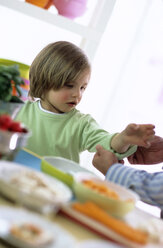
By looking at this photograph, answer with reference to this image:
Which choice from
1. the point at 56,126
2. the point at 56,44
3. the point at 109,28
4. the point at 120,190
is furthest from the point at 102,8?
the point at 120,190

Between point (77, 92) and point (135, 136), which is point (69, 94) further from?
point (135, 136)

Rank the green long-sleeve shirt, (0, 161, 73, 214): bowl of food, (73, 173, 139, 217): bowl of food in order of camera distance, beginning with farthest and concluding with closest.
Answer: the green long-sleeve shirt → (73, 173, 139, 217): bowl of food → (0, 161, 73, 214): bowl of food

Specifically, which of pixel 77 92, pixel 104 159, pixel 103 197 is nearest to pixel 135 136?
pixel 104 159

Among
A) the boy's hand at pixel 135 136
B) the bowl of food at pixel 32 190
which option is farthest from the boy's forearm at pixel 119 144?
the bowl of food at pixel 32 190

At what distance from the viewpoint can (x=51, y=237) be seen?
1.98 feet

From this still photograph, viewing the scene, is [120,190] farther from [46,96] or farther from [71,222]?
[46,96]

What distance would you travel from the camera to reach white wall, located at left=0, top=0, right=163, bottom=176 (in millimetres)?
2895

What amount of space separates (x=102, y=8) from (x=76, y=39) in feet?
0.90

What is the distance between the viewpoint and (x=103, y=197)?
813mm

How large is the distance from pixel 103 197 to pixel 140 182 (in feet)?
1.20

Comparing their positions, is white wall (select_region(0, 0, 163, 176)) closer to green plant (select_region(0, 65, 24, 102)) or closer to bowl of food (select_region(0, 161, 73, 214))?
green plant (select_region(0, 65, 24, 102))

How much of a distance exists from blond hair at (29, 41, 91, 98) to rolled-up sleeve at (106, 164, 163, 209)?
570 millimetres

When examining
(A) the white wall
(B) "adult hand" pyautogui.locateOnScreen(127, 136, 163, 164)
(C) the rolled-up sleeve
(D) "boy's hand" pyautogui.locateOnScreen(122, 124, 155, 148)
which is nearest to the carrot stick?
(C) the rolled-up sleeve

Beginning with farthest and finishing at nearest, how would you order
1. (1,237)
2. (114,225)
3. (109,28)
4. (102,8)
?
(109,28), (102,8), (114,225), (1,237)
